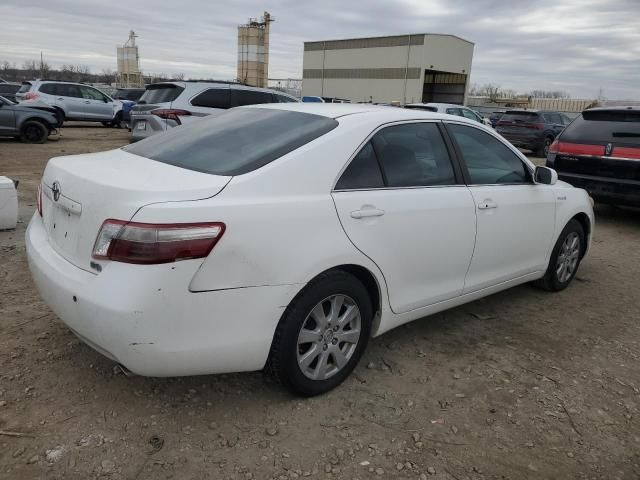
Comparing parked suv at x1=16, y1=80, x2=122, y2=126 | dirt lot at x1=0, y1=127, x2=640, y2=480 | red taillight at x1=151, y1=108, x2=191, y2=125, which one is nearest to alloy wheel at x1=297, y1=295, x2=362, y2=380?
dirt lot at x1=0, y1=127, x2=640, y2=480

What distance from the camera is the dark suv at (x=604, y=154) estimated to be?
697cm

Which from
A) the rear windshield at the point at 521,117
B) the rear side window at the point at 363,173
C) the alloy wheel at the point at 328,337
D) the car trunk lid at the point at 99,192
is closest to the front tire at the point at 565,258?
the rear side window at the point at 363,173

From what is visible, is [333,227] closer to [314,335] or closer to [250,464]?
[314,335]

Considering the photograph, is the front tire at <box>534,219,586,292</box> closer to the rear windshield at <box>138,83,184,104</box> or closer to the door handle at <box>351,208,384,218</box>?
the door handle at <box>351,208,384,218</box>

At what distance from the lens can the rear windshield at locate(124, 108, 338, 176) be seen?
280cm

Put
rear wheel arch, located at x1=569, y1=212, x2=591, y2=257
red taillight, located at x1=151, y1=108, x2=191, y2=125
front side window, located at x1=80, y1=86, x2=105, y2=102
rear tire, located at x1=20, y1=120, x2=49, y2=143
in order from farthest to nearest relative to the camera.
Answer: front side window, located at x1=80, y1=86, x2=105, y2=102
rear tire, located at x1=20, y1=120, x2=49, y2=143
red taillight, located at x1=151, y1=108, x2=191, y2=125
rear wheel arch, located at x1=569, y1=212, x2=591, y2=257

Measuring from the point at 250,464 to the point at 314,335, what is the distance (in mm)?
711

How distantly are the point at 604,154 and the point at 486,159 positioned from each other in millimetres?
4232

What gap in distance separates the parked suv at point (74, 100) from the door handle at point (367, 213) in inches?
720

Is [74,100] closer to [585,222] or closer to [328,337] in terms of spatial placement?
[585,222]

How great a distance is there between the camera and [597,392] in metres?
3.23

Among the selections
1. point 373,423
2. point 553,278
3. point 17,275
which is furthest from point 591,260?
point 17,275

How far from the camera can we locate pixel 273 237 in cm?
254

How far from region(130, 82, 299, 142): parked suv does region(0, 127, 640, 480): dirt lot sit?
7027 millimetres
